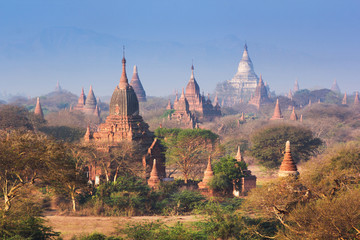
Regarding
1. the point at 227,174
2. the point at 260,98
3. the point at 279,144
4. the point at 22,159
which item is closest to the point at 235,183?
the point at 227,174

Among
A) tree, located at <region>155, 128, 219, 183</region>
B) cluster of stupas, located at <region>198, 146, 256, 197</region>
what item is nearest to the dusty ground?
cluster of stupas, located at <region>198, 146, 256, 197</region>

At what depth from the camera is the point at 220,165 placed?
129 feet

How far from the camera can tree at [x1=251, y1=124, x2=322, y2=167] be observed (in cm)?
5269

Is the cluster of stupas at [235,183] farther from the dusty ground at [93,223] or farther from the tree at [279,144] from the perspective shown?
the tree at [279,144]

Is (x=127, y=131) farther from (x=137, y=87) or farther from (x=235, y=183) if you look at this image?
(x=137, y=87)

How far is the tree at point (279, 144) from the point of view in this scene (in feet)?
173

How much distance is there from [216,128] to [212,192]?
163 ft

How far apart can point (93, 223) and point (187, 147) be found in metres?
20.7

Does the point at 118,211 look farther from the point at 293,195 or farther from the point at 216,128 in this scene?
the point at 216,128

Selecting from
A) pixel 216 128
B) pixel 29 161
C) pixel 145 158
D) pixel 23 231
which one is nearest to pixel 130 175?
pixel 145 158

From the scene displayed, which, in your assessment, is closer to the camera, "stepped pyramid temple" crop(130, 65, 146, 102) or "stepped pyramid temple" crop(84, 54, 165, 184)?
"stepped pyramid temple" crop(84, 54, 165, 184)

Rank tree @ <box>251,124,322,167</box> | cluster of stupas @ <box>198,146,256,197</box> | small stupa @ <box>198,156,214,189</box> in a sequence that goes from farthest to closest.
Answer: tree @ <box>251,124,322,167</box> → small stupa @ <box>198,156,214,189</box> → cluster of stupas @ <box>198,146,256,197</box>

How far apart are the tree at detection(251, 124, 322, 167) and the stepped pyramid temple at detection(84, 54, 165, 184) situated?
12.1 m

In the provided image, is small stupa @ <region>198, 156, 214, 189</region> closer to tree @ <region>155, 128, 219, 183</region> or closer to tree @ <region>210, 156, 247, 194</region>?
tree @ <region>210, 156, 247, 194</region>
